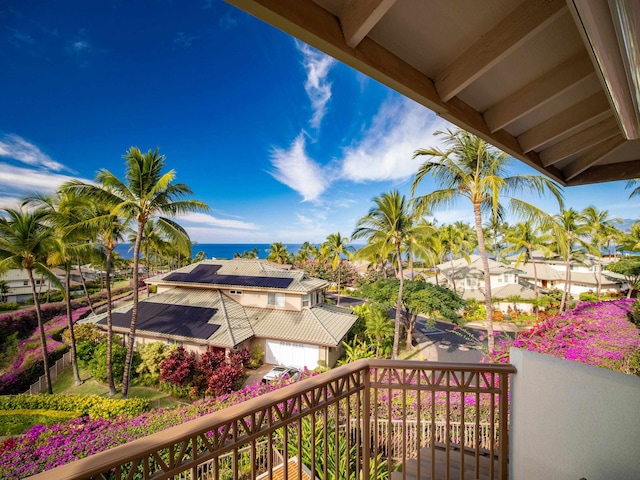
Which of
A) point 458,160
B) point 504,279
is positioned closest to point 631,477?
point 458,160

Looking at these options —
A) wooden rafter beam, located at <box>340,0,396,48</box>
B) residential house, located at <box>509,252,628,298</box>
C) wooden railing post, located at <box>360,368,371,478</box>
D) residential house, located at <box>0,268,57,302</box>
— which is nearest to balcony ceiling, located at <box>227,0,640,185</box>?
wooden rafter beam, located at <box>340,0,396,48</box>

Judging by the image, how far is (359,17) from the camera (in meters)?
1.03

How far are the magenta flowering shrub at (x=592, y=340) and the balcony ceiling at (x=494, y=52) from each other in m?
6.29

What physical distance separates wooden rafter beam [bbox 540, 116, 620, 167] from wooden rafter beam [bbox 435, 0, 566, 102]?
144cm

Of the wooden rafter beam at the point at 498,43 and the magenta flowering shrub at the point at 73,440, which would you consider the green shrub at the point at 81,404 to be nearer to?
the magenta flowering shrub at the point at 73,440

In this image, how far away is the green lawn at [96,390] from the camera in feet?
34.3

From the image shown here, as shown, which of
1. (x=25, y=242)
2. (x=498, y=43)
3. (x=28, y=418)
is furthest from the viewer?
(x=25, y=242)

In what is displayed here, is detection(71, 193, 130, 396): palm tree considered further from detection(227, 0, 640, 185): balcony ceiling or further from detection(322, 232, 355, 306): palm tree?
detection(322, 232, 355, 306): palm tree

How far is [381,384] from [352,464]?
3700 millimetres

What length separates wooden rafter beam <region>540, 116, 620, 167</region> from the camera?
2.03 metres

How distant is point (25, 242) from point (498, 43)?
54.3 feet

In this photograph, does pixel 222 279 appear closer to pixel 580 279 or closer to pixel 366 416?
pixel 366 416

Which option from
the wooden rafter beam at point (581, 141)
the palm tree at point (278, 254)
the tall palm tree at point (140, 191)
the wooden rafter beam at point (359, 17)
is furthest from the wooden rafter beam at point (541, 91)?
the palm tree at point (278, 254)

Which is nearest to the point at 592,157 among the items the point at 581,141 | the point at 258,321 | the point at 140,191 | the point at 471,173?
the point at 581,141
